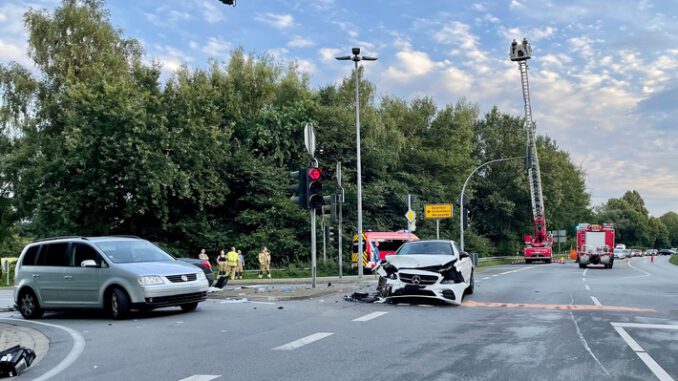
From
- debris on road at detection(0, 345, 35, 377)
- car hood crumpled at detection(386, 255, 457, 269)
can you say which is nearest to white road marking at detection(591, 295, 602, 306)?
Answer: car hood crumpled at detection(386, 255, 457, 269)

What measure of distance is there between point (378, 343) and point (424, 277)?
5.32 metres

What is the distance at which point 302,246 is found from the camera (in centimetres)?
3922

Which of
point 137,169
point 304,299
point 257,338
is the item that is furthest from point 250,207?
point 257,338

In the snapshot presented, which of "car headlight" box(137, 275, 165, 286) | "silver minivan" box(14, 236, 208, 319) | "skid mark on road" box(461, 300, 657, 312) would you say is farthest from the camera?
"skid mark on road" box(461, 300, 657, 312)

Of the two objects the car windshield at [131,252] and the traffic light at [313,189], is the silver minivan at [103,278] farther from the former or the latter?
the traffic light at [313,189]

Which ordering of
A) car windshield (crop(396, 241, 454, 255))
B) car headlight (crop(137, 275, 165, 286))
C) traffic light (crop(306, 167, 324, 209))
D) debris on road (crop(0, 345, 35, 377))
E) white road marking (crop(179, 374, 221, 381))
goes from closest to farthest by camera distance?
white road marking (crop(179, 374, 221, 381)) → debris on road (crop(0, 345, 35, 377)) → car headlight (crop(137, 275, 165, 286)) → car windshield (crop(396, 241, 454, 255)) → traffic light (crop(306, 167, 324, 209))

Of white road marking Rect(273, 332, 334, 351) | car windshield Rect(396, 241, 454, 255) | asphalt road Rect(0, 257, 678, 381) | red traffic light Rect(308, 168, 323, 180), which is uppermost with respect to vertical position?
red traffic light Rect(308, 168, 323, 180)

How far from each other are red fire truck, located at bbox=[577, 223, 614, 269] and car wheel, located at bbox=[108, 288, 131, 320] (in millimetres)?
35141

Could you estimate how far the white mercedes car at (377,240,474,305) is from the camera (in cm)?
1365

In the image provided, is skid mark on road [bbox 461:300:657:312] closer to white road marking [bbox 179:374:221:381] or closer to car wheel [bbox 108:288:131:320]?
car wheel [bbox 108:288:131:320]

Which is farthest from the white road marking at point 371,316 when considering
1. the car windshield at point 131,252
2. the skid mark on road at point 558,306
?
the car windshield at point 131,252

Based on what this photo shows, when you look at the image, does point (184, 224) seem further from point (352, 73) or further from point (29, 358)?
point (29, 358)

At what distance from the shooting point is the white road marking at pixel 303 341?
830cm

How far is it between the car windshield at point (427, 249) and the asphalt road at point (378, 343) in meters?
1.59
